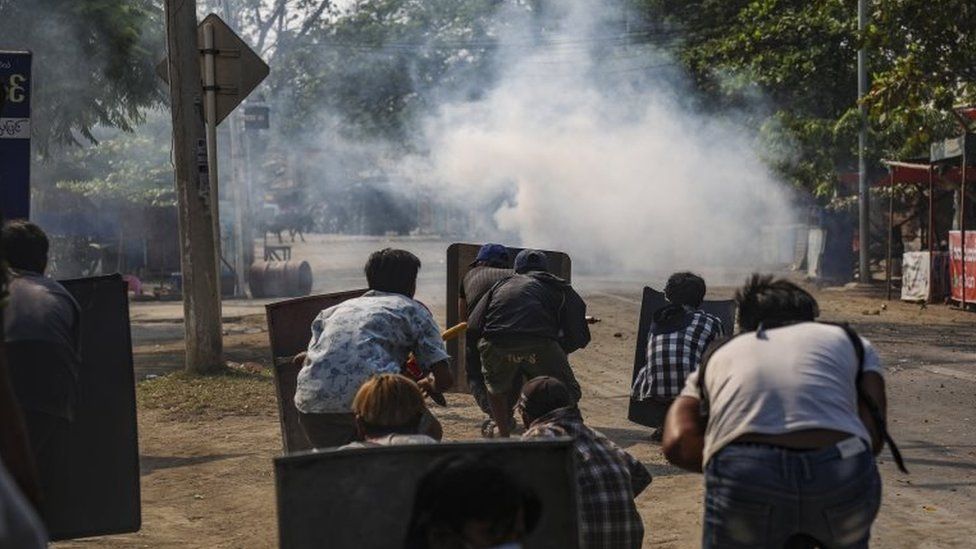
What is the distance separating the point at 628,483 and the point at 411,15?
43583 millimetres

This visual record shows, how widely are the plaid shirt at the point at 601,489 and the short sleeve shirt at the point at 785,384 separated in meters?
1.04

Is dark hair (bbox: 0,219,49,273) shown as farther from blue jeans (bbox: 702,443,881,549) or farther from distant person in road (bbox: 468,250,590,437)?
distant person in road (bbox: 468,250,590,437)

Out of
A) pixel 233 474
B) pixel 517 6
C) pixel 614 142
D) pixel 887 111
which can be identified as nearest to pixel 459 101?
pixel 517 6

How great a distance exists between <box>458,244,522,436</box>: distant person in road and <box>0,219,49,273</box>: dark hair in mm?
3910

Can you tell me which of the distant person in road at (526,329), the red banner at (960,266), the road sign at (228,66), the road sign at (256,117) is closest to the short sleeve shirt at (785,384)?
the distant person in road at (526,329)

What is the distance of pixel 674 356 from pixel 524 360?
871 mm

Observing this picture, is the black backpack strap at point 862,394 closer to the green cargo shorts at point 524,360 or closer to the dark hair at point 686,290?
the green cargo shorts at point 524,360

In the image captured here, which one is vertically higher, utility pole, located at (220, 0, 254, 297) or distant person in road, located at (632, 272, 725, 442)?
utility pole, located at (220, 0, 254, 297)

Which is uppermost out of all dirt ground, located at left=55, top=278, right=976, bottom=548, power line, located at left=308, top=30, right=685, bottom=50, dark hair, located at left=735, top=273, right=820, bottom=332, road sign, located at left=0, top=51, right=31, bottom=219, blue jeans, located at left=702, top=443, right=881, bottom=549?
power line, located at left=308, top=30, right=685, bottom=50

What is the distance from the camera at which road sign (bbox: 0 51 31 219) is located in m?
6.61

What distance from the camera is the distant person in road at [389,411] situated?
4.48m

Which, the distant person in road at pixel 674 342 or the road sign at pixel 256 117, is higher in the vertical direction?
the road sign at pixel 256 117

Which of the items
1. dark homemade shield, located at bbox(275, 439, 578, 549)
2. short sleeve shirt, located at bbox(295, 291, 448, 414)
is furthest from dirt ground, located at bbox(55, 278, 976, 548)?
dark homemade shield, located at bbox(275, 439, 578, 549)

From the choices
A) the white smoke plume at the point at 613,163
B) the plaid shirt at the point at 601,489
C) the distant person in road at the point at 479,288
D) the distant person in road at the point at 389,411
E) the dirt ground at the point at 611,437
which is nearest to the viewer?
the distant person in road at the point at 389,411
